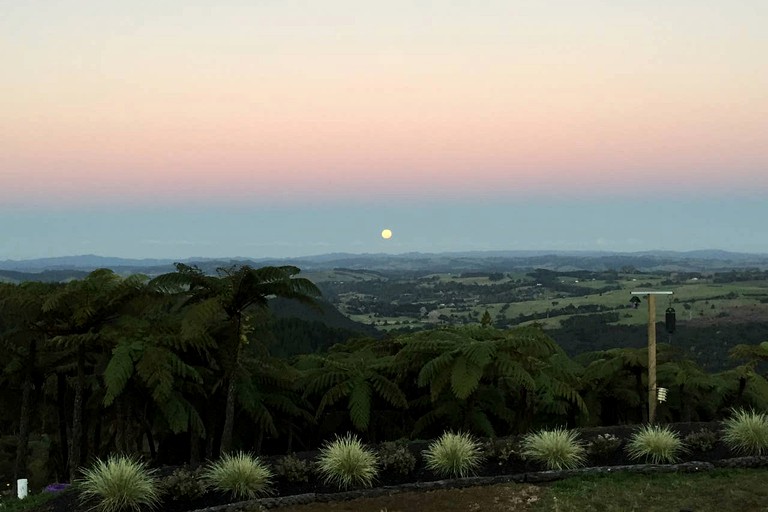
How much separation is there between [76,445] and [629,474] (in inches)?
436

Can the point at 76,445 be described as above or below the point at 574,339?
above

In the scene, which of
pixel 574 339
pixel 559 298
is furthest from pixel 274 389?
pixel 559 298

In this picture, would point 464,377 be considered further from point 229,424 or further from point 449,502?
point 229,424

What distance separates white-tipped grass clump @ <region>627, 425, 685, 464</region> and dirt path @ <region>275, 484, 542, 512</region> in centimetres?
239

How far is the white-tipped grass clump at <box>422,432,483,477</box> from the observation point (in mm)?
11555

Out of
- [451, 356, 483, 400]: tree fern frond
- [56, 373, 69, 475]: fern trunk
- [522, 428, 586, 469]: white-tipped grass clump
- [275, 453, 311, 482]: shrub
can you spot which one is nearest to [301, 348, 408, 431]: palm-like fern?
[451, 356, 483, 400]: tree fern frond

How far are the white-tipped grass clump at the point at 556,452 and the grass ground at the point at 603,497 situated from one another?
0.47 m

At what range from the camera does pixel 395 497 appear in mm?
10805

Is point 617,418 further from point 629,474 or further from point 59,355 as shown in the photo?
point 59,355

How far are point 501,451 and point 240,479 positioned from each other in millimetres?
4658

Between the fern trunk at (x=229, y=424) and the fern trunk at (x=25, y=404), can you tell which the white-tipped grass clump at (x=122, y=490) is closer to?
the fern trunk at (x=229, y=424)

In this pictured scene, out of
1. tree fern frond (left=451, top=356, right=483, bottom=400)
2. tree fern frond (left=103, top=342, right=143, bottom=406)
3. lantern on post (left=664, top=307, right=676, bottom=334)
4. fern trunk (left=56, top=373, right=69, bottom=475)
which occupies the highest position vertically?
lantern on post (left=664, top=307, right=676, bottom=334)

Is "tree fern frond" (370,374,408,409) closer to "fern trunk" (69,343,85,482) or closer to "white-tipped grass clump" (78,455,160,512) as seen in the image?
"white-tipped grass clump" (78,455,160,512)

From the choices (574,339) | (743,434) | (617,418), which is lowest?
(574,339)
